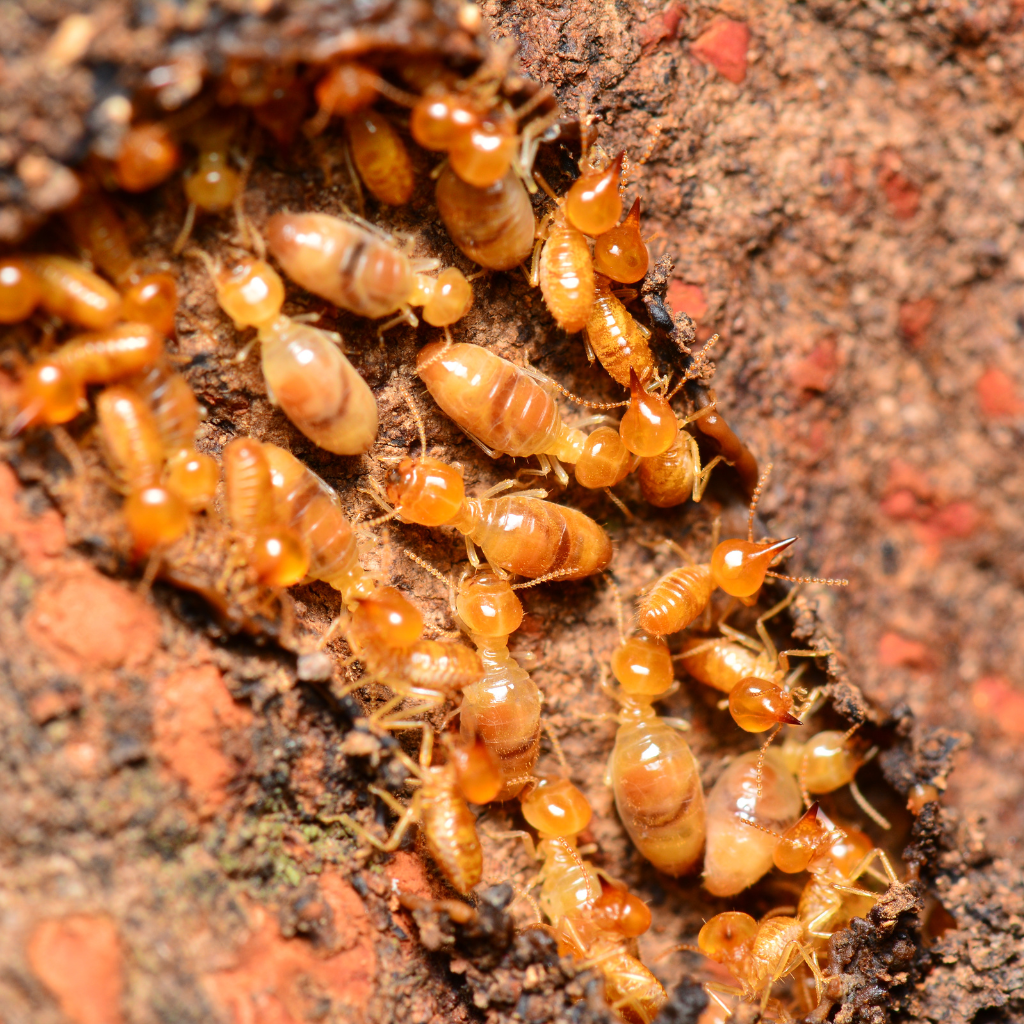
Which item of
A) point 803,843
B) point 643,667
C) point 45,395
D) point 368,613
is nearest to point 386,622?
point 368,613

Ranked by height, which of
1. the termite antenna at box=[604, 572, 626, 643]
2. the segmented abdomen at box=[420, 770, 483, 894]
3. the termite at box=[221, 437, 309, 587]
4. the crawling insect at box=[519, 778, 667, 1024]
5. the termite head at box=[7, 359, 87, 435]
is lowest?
the crawling insect at box=[519, 778, 667, 1024]

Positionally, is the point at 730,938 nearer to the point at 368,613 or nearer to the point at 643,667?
the point at 643,667

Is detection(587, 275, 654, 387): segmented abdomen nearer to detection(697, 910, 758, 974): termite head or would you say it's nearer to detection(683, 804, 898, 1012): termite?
detection(683, 804, 898, 1012): termite

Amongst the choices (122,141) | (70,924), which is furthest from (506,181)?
(70,924)

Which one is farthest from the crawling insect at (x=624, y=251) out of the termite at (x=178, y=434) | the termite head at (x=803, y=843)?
the termite head at (x=803, y=843)

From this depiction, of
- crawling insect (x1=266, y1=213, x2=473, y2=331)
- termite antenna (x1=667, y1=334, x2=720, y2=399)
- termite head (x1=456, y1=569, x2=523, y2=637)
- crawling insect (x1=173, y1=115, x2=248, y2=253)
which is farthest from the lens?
termite antenna (x1=667, y1=334, x2=720, y2=399)

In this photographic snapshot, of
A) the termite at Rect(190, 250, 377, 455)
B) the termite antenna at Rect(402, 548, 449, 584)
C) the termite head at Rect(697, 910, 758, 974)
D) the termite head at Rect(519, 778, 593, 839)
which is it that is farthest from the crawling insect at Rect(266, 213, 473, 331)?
the termite head at Rect(697, 910, 758, 974)

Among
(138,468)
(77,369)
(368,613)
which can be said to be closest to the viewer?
(77,369)
